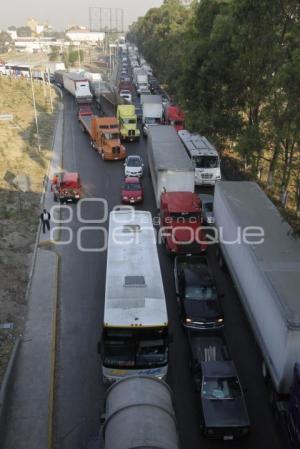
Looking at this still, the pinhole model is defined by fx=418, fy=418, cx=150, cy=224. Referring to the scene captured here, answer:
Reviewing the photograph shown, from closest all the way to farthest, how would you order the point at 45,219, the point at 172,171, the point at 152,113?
the point at 45,219 → the point at 172,171 → the point at 152,113

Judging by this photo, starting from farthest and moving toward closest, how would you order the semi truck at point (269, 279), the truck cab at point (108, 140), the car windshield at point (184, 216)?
the truck cab at point (108, 140) → the car windshield at point (184, 216) → the semi truck at point (269, 279)

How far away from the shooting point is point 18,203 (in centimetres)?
2702

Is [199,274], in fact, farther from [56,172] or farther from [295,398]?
[56,172]

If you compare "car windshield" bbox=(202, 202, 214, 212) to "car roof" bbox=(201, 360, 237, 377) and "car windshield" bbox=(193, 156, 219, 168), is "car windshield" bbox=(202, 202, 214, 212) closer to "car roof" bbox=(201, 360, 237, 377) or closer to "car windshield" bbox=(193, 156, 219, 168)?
"car windshield" bbox=(193, 156, 219, 168)

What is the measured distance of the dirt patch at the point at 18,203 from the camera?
16.5 meters

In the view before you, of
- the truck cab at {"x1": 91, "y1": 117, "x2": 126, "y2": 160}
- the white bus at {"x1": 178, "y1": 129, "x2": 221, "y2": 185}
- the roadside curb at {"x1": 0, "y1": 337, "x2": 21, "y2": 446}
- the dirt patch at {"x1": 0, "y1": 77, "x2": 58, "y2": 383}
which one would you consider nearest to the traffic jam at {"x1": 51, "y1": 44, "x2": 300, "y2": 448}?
the roadside curb at {"x1": 0, "y1": 337, "x2": 21, "y2": 446}

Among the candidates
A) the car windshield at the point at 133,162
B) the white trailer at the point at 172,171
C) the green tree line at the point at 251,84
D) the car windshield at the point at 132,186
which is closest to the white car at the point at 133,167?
the car windshield at the point at 133,162

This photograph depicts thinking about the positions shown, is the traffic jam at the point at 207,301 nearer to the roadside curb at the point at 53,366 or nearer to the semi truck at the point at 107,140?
the roadside curb at the point at 53,366

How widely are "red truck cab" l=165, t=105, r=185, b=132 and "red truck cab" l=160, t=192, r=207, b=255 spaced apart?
22904 mm

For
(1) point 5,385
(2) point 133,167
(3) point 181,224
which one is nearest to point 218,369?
(1) point 5,385

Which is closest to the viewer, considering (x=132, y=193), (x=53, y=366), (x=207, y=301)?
(x=53, y=366)

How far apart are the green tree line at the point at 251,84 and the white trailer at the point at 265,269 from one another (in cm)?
343

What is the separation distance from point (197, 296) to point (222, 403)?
4.70 metres

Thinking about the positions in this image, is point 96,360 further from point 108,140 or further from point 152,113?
point 152,113
